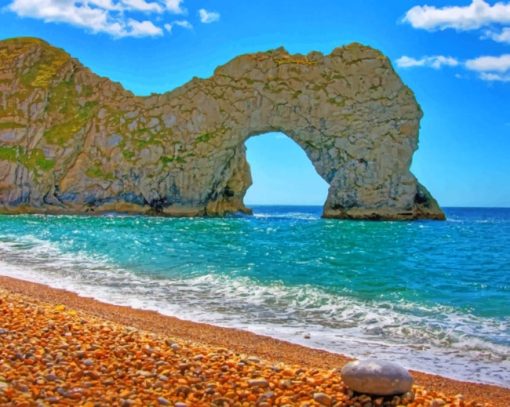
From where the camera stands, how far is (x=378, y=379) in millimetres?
5180

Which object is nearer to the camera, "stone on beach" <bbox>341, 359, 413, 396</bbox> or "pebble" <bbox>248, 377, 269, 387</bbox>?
"stone on beach" <bbox>341, 359, 413, 396</bbox>

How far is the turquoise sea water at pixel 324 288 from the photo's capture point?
28.9 feet

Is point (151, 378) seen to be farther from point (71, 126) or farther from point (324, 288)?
point (71, 126)

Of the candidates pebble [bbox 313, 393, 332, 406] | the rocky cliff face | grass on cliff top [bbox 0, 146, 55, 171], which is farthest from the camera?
grass on cliff top [bbox 0, 146, 55, 171]

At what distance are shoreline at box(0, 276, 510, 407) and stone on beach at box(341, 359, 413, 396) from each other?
142 cm

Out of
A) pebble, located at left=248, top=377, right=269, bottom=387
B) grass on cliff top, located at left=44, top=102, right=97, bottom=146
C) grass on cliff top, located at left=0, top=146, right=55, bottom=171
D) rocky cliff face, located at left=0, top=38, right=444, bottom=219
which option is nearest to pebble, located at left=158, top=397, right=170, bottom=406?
pebble, located at left=248, top=377, right=269, bottom=387

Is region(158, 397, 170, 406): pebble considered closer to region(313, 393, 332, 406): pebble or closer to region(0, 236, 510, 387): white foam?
region(313, 393, 332, 406): pebble

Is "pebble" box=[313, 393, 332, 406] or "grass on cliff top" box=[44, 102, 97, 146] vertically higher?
"grass on cliff top" box=[44, 102, 97, 146]

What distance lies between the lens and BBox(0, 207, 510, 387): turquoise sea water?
882cm

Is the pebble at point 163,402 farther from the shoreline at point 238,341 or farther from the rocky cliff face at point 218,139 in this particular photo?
the rocky cliff face at point 218,139

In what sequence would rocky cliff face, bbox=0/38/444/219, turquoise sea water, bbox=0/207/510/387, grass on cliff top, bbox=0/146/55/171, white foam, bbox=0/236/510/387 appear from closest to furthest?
white foam, bbox=0/236/510/387
turquoise sea water, bbox=0/207/510/387
rocky cliff face, bbox=0/38/444/219
grass on cliff top, bbox=0/146/55/171

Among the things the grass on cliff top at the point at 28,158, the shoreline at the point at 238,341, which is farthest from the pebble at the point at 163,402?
the grass on cliff top at the point at 28,158

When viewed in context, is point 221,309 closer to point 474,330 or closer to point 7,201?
point 474,330

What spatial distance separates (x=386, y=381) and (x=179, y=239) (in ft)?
77.8
